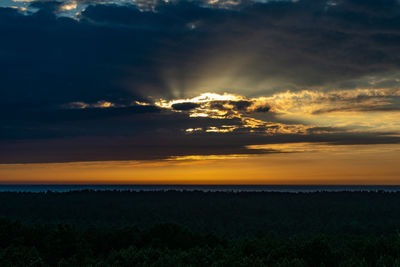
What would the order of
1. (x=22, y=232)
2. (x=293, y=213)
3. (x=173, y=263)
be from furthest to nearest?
1. (x=293, y=213)
2. (x=22, y=232)
3. (x=173, y=263)

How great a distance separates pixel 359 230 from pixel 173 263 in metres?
106

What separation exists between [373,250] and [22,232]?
43089mm

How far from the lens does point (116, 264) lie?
94.5 feet

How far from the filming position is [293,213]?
182000mm

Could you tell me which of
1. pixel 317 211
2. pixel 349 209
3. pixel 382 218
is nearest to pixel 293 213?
pixel 317 211

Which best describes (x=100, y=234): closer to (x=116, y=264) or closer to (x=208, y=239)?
(x=208, y=239)

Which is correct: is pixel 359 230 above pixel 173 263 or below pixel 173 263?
below

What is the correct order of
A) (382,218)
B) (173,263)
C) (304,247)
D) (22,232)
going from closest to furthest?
1. (173,263)
2. (304,247)
3. (22,232)
4. (382,218)

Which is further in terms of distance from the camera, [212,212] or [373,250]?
[212,212]

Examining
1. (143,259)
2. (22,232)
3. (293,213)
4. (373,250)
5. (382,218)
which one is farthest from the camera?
(293,213)

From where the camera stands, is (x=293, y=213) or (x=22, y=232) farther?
(x=293, y=213)

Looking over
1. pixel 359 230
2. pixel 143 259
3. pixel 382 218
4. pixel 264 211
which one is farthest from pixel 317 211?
pixel 143 259

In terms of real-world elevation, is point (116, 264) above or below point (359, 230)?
above

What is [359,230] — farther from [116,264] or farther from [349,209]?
[116,264]
